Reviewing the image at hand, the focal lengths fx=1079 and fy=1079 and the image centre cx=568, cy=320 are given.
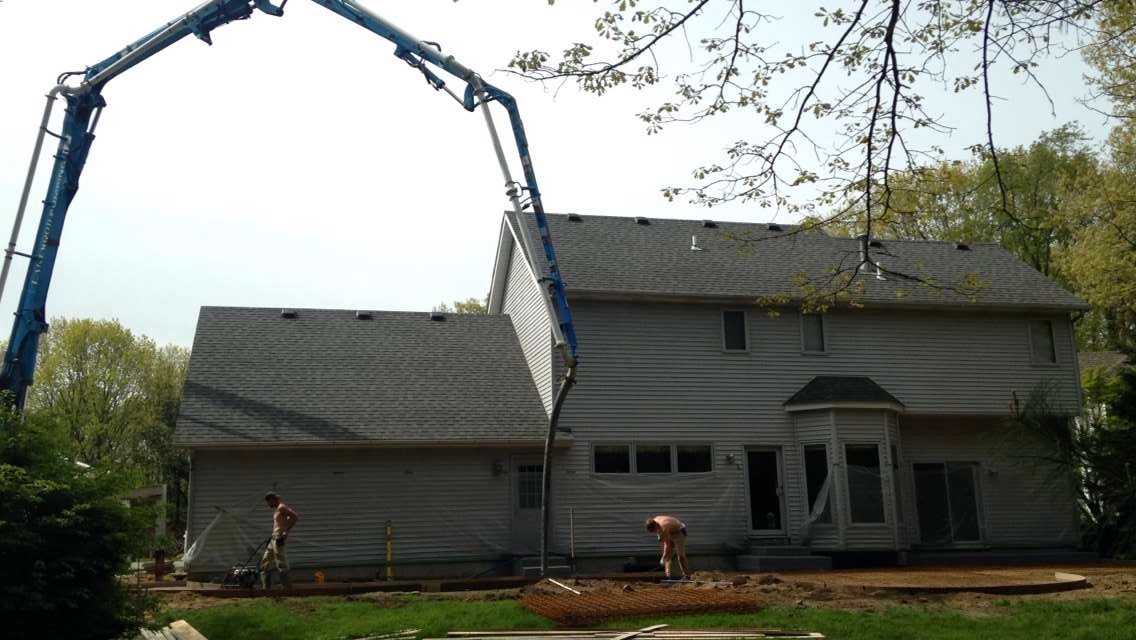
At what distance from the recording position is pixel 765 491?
71.9ft

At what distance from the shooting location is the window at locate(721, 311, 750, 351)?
22422 millimetres

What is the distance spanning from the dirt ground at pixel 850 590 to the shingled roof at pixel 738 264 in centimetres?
619

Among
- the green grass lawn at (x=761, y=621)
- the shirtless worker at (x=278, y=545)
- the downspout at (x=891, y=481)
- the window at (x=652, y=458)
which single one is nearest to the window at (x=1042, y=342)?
the downspout at (x=891, y=481)

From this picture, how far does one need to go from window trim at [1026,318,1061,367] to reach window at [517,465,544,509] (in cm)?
1131

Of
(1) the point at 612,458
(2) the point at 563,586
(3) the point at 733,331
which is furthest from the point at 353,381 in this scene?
(2) the point at 563,586

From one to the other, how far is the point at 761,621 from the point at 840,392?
1111 cm

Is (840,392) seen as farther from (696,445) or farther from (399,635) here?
(399,635)

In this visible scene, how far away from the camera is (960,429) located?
2359 centimetres

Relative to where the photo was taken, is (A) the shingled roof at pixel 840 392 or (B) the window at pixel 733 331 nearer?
(A) the shingled roof at pixel 840 392

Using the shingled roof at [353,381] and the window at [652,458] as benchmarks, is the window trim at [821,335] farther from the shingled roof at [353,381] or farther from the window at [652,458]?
the shingled roof at [353,381]

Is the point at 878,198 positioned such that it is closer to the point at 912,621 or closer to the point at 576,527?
the point at 912,621

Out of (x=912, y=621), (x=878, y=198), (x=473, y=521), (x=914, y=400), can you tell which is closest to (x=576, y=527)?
(x=473, y=521)

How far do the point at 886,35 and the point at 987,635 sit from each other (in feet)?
19.4

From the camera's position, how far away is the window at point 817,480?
21.2 m
